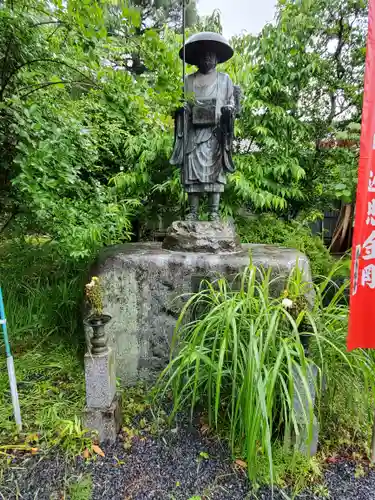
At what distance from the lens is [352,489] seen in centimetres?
164

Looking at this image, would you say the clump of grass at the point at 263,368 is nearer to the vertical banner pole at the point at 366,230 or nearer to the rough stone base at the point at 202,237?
the vertical banner pole at the point at 366,230

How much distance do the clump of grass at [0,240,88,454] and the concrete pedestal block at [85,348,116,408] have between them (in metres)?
0.23

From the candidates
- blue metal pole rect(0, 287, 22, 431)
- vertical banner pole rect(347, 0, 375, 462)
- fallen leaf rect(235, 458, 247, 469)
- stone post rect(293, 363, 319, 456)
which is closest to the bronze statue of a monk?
vertical banner pole rect(347, 0, 375, 462)

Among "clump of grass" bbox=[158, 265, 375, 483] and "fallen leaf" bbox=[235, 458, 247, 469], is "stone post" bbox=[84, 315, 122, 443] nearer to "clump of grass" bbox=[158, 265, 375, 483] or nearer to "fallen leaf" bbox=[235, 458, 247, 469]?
"clump of grass" bbox=[158, 265, 375, 483]

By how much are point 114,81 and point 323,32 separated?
546cm

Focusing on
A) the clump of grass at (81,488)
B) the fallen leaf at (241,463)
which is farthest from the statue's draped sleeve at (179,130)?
the clump of grass at (81,488)

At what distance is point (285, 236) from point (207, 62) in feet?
9.33

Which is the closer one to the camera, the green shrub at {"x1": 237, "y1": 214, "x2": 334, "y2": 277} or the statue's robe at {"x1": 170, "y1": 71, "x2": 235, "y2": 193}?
the statue's robe at {"x1": 170, "y1": 71, "x2": 235, "y2": 193}

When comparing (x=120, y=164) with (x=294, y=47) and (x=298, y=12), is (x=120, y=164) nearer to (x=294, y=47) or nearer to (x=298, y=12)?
(x=294, y=47)

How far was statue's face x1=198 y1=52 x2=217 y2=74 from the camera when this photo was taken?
2656mm

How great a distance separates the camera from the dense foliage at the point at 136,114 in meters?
1.97

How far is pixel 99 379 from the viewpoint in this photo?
1869 millimetres

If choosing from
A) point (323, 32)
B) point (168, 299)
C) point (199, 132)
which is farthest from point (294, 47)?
point (168, 299)

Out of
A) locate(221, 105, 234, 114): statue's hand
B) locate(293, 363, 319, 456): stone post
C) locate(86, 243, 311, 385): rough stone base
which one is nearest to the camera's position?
locate(293, 363, 319, 456): stone post
